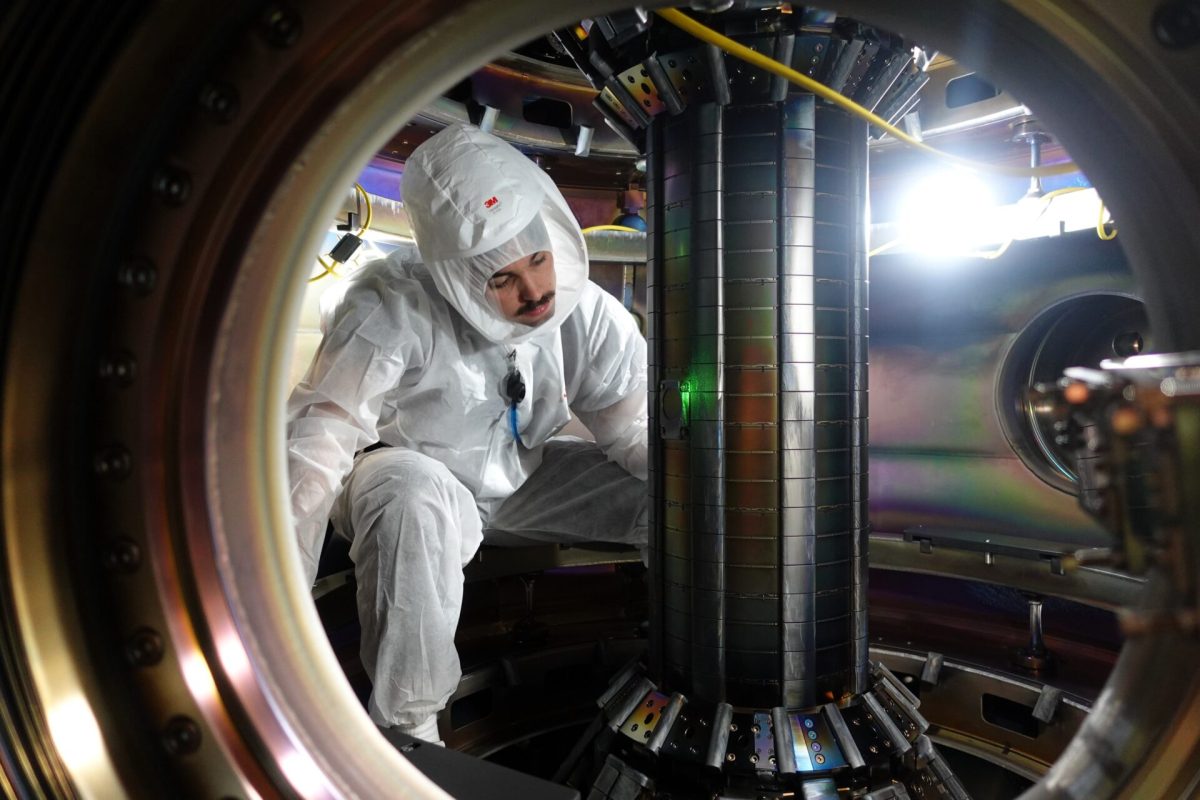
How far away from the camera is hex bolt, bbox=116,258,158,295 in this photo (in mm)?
563

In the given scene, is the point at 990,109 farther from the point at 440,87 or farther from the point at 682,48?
the point at 440,87

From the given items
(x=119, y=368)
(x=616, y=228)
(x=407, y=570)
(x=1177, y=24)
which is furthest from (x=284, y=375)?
(x=616, y=228)

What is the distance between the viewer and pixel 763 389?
4.04 ft

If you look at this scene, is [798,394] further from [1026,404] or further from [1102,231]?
[1026,404]

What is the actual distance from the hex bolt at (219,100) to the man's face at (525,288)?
1.09 m

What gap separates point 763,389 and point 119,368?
0.90 m

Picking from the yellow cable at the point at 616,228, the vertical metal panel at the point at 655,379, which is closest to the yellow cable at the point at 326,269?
the yellow cable at the point at 616,228

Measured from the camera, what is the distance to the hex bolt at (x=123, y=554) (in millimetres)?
582

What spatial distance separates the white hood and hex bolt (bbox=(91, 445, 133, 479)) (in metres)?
1.06

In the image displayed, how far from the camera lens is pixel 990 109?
5.81ft

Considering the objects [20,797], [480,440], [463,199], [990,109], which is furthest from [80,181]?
[990,109]

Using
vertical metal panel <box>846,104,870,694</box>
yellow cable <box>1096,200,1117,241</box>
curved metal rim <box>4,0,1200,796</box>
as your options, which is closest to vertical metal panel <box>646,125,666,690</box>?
vertical metal panel <box>846,104,870,694</box>

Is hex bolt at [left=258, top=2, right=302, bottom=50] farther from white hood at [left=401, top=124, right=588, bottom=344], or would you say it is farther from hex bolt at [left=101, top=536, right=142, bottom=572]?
white hood at [left=401, top=124, right=588, bottom=344]

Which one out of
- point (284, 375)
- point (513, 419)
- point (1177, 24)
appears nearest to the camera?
point (1177, 24)
